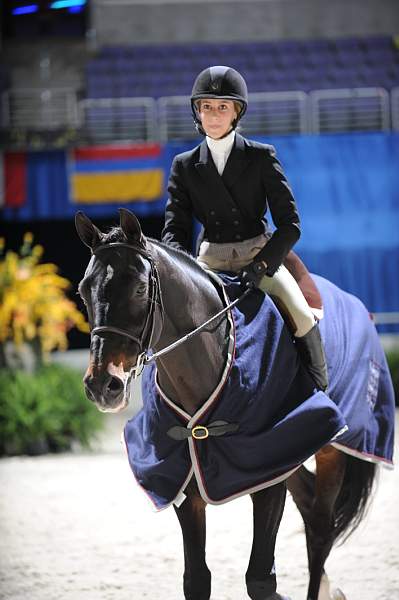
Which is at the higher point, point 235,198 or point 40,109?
point 40,109

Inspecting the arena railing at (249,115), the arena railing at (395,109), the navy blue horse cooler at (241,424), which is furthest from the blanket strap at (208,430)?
the arena railing at (395,109)

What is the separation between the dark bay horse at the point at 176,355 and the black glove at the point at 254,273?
0.08 m

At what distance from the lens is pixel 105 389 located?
2137 mm

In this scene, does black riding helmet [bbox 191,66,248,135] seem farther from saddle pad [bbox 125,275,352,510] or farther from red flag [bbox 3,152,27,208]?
red flag [bbox 3,152,27,208]

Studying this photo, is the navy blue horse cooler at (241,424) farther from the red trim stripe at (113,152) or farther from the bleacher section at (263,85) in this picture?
the bleacher section at (263,85)

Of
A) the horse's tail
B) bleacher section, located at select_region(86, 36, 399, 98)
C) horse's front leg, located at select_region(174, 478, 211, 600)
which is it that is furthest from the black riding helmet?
bleacher section, located at select_region(86, 36, 399, 98)

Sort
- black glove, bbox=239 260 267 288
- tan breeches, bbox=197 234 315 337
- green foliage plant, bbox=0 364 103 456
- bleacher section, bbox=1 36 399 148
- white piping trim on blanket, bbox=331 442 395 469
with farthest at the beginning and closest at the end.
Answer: bleacher section, bbox=1 36 399 148, green foliage plant, bbox=0 364 103 456, white piping trim on blanket, bbox=331 442 395 469, tan breeches, bbox=197 234 315 337, black glove, bbox=239 260 267 288

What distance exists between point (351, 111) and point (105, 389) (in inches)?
363

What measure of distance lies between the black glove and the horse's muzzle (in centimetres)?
57

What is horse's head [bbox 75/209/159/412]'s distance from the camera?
215 centimetres

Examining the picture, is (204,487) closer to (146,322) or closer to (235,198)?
(146,322)

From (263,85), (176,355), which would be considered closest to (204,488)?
(176,355)

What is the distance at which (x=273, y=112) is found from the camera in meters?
11.1

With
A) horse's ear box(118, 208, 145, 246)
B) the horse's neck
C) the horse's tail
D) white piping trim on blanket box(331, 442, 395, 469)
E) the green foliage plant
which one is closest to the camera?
horse's ear box(118, 208, 145, 246)
